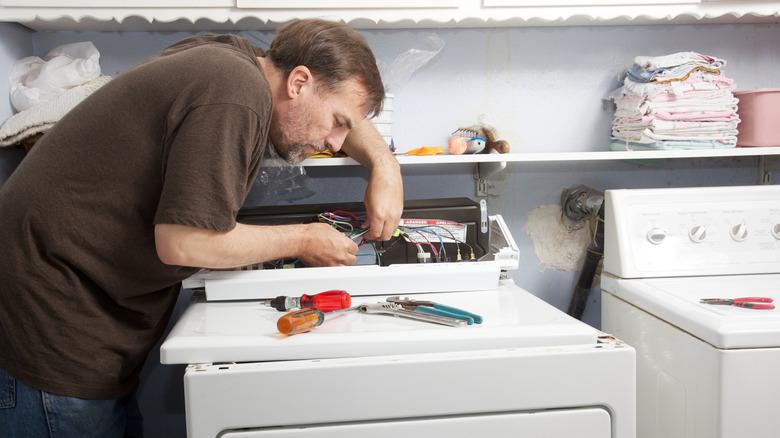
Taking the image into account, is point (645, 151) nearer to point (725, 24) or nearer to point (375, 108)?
point (725, 24)

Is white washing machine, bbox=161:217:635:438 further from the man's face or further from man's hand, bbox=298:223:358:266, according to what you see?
the man's face

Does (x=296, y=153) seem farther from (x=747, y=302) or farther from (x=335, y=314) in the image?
(x=747, y=302)

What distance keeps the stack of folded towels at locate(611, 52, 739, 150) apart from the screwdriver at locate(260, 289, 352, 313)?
954 millimetres

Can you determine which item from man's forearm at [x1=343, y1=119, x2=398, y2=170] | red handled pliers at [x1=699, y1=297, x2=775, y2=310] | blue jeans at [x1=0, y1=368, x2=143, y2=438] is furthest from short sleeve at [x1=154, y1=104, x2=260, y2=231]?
red handled pliers at [x1=699, y1=297, x2=775, y2=310]

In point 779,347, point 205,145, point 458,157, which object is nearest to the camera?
point 205,145

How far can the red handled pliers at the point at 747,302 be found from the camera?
3.95 ft

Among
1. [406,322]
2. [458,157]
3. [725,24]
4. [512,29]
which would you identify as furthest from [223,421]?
[725,24]

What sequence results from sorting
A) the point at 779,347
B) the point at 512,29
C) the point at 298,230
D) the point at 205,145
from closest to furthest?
the point at 205,145 < the point at 779,347 < the point at 298,230 < the point at 512,29

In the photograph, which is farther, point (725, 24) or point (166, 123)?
point (725, 24)

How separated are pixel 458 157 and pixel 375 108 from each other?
40 centimetres

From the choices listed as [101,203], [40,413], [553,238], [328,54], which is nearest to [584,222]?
[553,238]

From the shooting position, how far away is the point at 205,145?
0.94 m

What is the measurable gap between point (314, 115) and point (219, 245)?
33cm

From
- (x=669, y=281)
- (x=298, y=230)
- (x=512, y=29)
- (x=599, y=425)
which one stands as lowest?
(x=599, y=425)
